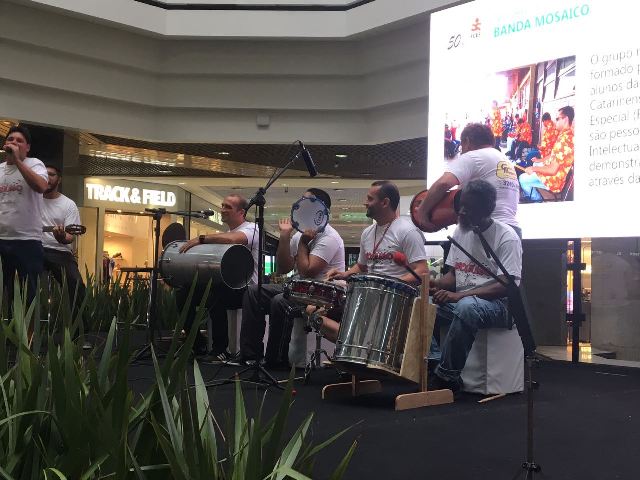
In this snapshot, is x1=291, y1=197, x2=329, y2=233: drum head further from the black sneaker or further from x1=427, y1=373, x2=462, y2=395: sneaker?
x1=427, y1=373, x2=462, y2=395: sneaker

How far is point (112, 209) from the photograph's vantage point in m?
12.7

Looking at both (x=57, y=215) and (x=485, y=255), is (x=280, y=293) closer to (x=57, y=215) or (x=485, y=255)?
(x=485, y=255)

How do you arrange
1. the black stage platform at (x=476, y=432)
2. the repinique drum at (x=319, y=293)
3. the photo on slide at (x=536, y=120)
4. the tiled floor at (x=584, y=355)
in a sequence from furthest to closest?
1. the tiled floor at (x=584, y=355)
2. the photo on slide at (x=536, y=120)
3. the repinique drum at (x=319, y=293)
4. the black stage platform at (x=476, y=432)

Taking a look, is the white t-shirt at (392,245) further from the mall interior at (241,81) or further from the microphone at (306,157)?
the mall interior at (241,81)

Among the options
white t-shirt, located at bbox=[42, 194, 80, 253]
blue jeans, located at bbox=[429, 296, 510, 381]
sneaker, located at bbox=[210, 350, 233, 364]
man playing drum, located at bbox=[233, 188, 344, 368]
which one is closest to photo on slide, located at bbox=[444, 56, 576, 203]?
man playing drum, located at bbox=[233, 188, 344, 368]

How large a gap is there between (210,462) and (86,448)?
0.28 meters

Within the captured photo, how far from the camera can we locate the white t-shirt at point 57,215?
17.9 feet

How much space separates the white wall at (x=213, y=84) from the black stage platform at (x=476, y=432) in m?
4.16

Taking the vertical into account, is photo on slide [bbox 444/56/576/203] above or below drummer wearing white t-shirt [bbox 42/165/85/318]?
above

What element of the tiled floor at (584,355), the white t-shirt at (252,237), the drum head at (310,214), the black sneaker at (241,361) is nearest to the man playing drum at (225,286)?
the white t-shirt at (252,237)

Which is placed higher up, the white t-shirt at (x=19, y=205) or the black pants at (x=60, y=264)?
the white t-shirt at (x=19, y=205)

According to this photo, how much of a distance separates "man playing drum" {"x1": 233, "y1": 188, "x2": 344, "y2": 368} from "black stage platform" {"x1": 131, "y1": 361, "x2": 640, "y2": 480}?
45 centimetres

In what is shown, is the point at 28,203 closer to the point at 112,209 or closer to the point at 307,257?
the point at 307,257

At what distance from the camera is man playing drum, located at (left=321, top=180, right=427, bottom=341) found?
4211 mm
